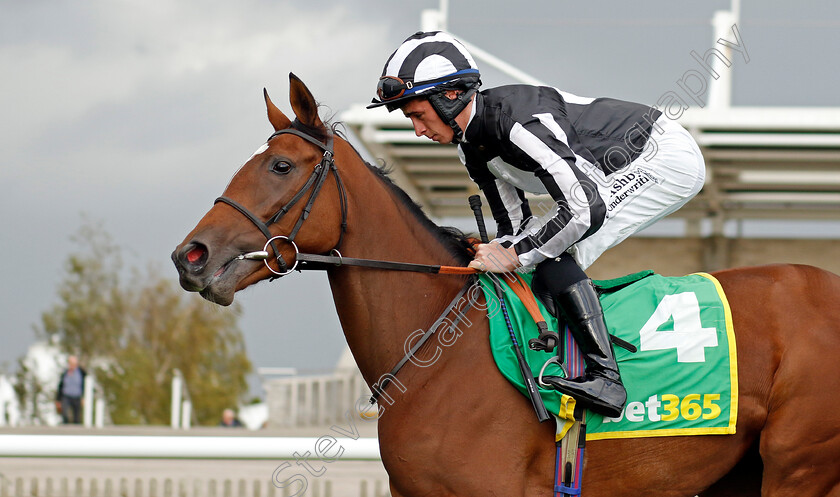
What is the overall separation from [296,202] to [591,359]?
3.64 ft

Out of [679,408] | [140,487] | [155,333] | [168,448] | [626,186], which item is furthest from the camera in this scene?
[155,333]

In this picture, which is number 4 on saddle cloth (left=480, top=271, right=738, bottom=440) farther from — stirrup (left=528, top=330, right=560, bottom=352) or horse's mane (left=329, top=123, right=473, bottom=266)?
horse's mane (left=329, top=123, right=473, bottom=266)

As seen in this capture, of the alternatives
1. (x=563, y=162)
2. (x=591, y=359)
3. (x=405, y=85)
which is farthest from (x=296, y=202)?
(x=591, y=359)

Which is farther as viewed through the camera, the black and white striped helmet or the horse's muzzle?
the black and white striped helmet

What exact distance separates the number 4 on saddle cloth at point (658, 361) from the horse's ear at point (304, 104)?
832 mm

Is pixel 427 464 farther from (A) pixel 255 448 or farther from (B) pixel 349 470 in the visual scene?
(B) pixel 349 470

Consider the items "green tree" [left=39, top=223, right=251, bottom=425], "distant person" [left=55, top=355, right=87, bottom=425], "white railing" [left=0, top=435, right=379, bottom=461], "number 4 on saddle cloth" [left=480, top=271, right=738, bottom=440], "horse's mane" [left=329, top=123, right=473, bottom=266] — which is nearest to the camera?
"number 4 on saddle cloth" [left=480, top=271, right=738, bottom=440]

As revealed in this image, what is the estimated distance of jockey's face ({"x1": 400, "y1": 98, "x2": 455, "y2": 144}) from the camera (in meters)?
3.09

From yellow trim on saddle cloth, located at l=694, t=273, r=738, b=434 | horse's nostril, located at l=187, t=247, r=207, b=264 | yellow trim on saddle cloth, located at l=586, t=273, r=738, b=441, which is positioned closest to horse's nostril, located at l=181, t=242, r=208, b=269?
horse's nostril, located at l=187, t=247, r=207, b=264

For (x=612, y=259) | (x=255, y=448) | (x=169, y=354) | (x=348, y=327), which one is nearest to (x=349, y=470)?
(x=255, y=448)

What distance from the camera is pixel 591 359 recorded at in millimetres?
2955

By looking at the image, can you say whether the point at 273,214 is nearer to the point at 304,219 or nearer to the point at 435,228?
the point at 304,219

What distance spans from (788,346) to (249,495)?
3.32 metres

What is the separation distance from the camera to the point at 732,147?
10258mm
